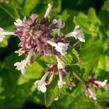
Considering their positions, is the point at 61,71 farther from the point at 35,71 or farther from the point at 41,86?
A: the point at 35,71

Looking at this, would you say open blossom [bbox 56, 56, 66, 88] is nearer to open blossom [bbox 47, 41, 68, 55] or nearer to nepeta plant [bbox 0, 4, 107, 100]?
nepeta plant [bbox 0, 4, 107, 100]

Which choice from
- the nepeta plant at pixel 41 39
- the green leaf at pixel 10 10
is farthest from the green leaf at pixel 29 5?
Result: the nepeta plant at pixel 41 39

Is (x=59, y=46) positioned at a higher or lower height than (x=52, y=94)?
higher

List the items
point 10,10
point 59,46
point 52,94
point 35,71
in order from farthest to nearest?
point 35,71 < point 10,10 < point 52,94 < point 59,46

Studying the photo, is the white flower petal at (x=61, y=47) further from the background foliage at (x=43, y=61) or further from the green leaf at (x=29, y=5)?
the green leaf at (x=29, y=5)

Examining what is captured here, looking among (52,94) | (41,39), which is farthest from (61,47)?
(52,94)

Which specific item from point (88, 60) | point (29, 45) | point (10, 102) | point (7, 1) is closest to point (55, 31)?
point (29, 45)

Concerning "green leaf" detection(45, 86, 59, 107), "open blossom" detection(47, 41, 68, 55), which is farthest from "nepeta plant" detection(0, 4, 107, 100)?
"green leaf" detection(45, 86, 59, 107)

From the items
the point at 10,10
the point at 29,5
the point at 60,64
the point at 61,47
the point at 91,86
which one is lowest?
the point at 91,86
